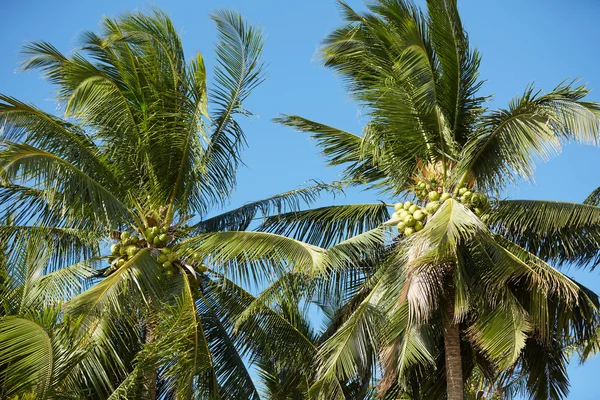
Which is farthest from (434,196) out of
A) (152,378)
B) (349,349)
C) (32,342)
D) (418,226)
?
(32,342)

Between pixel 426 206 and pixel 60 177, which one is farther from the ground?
pixel 60 177

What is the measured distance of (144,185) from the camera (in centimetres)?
1435

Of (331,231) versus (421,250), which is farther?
(331,231)

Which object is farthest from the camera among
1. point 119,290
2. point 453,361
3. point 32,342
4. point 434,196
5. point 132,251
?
point 434,196

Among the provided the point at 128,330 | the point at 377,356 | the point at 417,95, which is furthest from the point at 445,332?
the point at 128,330

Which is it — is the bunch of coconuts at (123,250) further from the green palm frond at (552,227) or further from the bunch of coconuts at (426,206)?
the green palm frond at (552,227)

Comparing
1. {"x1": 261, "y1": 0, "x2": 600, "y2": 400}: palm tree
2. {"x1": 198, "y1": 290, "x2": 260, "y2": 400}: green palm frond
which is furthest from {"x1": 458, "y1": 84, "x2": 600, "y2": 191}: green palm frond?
{"x1": 198, "y1": 290, "x2": 260, "y2": 400}: green palm frond

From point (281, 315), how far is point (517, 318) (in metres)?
3.60

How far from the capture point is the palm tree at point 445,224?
13.5 m

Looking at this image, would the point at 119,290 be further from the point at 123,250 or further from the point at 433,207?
the point at 433,207

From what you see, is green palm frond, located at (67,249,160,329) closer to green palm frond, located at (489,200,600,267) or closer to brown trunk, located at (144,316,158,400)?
brown trunk, located at (144,316,158,400)

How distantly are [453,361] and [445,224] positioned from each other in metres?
2.38

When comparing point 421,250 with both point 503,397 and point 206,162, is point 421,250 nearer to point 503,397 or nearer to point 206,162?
point 206,162

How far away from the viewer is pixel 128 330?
14.1 meters
